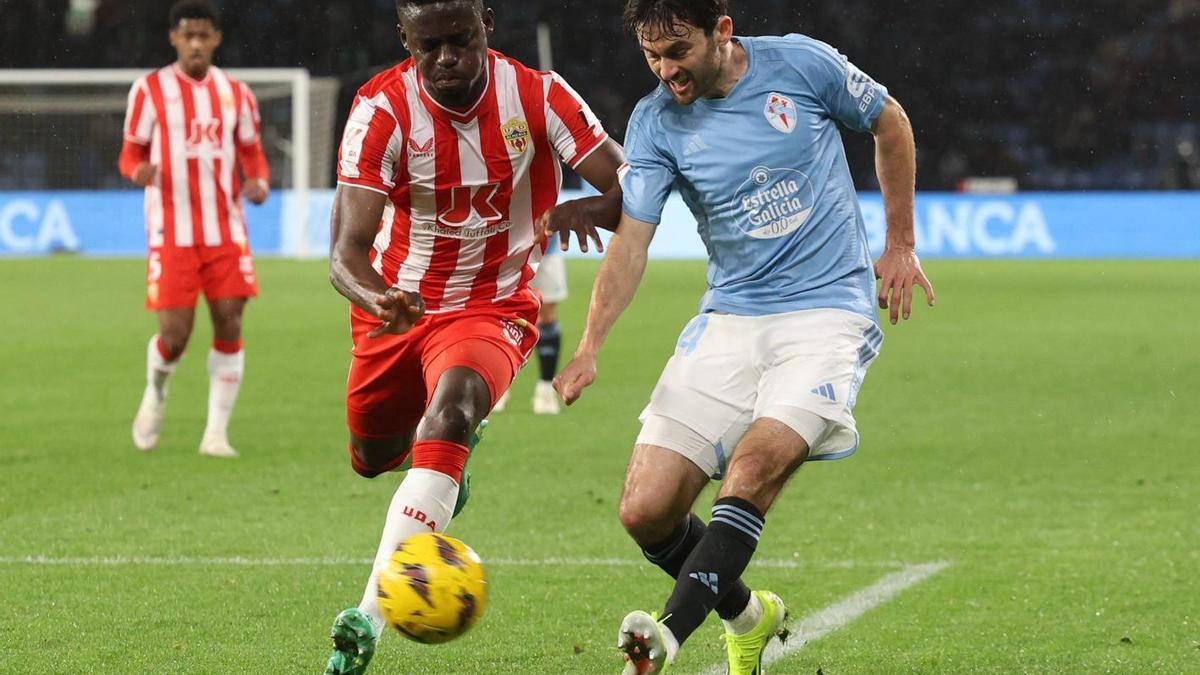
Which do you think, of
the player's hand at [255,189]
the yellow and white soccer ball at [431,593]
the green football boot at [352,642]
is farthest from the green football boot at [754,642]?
the player's hand at [255,189]

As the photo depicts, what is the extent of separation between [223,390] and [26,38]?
85.8ft

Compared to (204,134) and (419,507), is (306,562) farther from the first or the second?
(204,134)

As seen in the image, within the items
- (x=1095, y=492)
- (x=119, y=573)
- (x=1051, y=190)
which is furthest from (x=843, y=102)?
(x=1051, y=190)

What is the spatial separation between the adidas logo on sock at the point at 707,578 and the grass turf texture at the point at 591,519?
0.71 meters

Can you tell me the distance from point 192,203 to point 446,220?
4039mm

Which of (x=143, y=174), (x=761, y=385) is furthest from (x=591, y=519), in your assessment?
(x=143, y=174)

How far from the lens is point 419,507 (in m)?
4.68

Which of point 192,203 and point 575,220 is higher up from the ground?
point 575,220

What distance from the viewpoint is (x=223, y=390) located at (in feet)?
30.4

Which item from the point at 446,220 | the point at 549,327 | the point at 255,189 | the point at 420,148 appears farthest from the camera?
the point at 549,327

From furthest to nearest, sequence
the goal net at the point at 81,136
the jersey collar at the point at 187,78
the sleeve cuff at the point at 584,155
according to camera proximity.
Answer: the goal net at the point at 81,136 < the jersey collar at the point at 187,78 < the sleeve cuff at the point at 584,155

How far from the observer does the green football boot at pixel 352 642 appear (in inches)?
167

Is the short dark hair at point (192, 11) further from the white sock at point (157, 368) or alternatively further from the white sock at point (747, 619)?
the white sock at point (747, 619)

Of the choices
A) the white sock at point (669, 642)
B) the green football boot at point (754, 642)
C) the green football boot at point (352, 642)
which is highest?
the white sock at point (669, 642)
